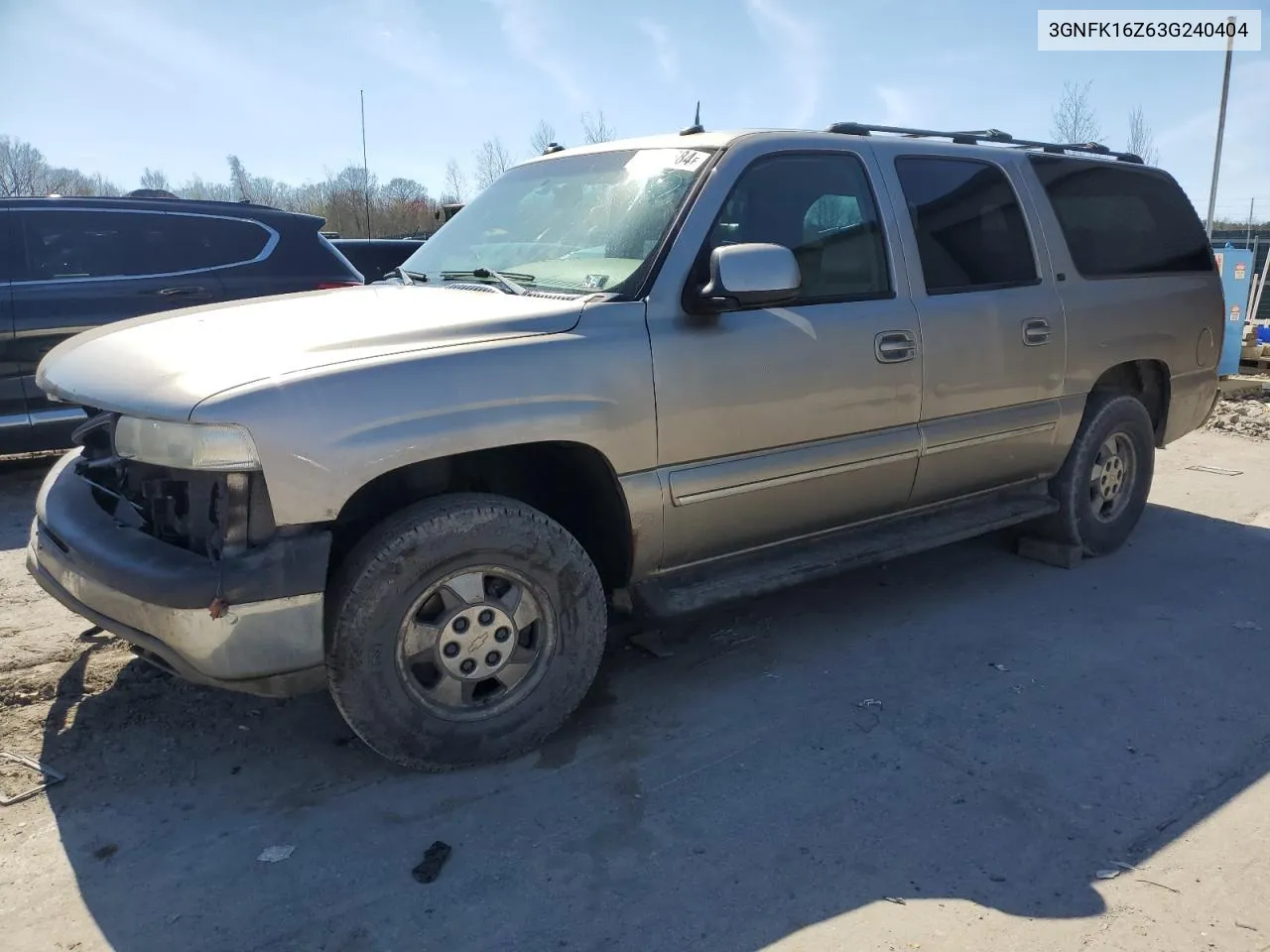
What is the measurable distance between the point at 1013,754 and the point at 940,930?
965mm

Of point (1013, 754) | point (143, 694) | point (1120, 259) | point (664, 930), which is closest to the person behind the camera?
point (664, 930)

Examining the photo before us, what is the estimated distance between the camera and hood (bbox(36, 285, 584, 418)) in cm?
269

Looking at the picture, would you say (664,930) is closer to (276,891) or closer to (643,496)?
(276,891)

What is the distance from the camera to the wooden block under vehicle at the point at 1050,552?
508 cm

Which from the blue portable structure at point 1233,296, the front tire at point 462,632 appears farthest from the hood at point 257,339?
the blue portable structure at point 1233,296

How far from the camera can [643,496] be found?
326 cm

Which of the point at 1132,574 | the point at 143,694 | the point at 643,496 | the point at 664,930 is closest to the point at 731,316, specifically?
the point at 643,496

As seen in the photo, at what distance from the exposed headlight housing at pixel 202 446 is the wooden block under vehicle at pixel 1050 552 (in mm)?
4068

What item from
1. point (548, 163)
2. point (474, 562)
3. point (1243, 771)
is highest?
point (548, 163)

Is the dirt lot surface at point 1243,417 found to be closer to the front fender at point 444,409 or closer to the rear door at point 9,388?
the front fender at point 444,409

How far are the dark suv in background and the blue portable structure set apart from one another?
900 centimetres

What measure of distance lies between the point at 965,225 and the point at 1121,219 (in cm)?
130

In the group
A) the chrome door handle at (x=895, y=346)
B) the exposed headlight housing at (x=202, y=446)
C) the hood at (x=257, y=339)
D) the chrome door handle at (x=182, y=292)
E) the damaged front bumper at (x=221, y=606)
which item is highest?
the chrome door handle at (x=182, y=292)

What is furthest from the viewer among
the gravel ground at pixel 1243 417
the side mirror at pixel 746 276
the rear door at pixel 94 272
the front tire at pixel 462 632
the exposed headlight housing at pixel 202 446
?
the gravel ground at pixel 1243 417
